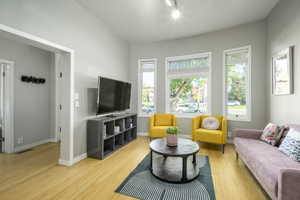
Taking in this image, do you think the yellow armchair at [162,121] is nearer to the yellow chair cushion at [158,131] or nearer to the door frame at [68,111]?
the yellow chair cushion at [158,131]

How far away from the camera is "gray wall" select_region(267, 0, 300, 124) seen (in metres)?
2.30

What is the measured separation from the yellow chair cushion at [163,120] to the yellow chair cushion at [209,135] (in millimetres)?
884

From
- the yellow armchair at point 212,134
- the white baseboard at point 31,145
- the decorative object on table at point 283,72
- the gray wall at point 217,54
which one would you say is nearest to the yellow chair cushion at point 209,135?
the yellow armchair at point 212,134

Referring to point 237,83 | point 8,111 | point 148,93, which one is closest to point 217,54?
point 237,83

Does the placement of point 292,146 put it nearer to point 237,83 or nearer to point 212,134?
point 212,134

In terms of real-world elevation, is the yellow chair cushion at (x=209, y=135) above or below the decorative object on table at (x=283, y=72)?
below

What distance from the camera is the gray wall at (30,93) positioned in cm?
325

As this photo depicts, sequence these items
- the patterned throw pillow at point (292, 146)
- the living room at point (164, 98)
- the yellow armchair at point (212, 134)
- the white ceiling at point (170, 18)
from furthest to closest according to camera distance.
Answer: the yellow armchair at point (212, 134) < the white ceiling at point (170, 18) < the living room at point (164, 98) < the patterned throw pillow at point (292, 146)

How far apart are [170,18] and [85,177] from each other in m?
3.52

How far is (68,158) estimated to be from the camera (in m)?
2.57

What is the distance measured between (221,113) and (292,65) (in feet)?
5.83

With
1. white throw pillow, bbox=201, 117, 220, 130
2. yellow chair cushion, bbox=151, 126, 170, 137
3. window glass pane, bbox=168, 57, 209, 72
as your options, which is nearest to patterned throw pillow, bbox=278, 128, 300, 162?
white throw pillow, bbox=201, 117, 220, 130

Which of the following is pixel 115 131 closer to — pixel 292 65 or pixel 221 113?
pixel 221 113

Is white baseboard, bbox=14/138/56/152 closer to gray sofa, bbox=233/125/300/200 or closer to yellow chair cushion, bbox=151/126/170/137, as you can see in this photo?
yellow chair cushion, bbox=151/126/170/137
